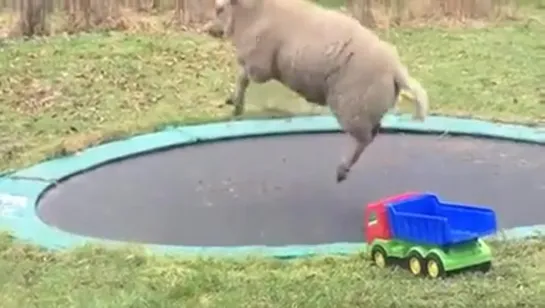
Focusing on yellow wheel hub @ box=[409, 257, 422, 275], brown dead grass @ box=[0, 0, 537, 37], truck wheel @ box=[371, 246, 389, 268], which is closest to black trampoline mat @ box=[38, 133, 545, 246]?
truck wheel @ box=[371, 246, 389, 268]

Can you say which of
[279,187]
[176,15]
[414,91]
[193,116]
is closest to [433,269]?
[414,91]

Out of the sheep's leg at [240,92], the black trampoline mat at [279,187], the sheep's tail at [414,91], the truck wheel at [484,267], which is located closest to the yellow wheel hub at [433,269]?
the truck wheel at [484,267]

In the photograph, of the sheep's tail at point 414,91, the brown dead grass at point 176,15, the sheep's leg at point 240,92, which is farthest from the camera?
the brown dead grass at point 176,15

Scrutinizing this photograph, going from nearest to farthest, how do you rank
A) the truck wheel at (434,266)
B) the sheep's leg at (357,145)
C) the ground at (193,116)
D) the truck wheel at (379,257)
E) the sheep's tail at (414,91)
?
the ground at (193,116) < the truck wheel at (434,266) < the truck wheel at (379,257) < the sheep's tail at (414,91) < the sheep's leg at (357,145)

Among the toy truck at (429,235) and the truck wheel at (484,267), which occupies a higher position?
the toy truck at (429,235)

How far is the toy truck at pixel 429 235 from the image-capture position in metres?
4.39

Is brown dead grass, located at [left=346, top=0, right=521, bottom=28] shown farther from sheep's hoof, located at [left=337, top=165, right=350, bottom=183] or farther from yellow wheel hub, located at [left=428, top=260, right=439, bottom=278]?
yellow wheel hub, located at [left=428, top=260, right=439, bottom=278]

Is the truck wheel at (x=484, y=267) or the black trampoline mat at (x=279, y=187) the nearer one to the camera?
the truck wheel at (x=484, y=267)

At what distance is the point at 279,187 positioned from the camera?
564 cm

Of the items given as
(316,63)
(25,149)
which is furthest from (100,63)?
(316,63)

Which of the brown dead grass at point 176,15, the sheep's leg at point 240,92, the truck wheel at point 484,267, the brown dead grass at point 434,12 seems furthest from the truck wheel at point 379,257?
the brown dead grass at point 434,12

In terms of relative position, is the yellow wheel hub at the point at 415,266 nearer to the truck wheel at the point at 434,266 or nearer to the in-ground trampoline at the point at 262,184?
the truck wheel at the point at 434,266

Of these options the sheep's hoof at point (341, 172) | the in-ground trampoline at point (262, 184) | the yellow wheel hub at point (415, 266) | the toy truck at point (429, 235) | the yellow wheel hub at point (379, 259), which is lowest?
the in-ground trampoline at point (262, 184)

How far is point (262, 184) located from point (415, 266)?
1379mm
